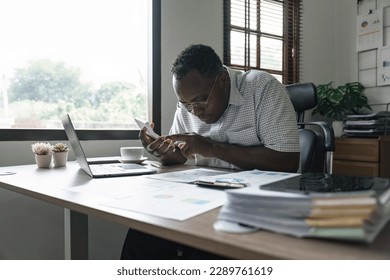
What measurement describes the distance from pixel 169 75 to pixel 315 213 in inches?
73.1

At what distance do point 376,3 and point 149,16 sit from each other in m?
2.26

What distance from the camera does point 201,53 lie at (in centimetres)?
145

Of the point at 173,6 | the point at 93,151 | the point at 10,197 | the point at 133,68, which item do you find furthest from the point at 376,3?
the point at 10,197

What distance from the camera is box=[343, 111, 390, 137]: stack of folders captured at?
8.95ft

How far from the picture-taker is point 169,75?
7.36ft

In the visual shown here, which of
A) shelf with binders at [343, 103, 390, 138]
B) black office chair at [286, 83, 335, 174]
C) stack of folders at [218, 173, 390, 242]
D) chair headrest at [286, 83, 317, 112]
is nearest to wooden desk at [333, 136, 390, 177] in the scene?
shelf with binders at [343, 103, 390, 138]

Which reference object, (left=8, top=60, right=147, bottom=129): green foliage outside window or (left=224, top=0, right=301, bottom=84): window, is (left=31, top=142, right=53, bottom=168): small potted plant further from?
(left=224, top=0, right=301, bottom=84): window

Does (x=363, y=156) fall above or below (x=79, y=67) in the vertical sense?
below

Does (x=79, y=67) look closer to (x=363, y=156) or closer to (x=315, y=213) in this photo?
(x=315, y=213)

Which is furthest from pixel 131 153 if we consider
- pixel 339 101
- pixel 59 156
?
pixel 339 101

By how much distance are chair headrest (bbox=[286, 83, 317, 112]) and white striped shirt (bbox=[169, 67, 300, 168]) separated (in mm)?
340
